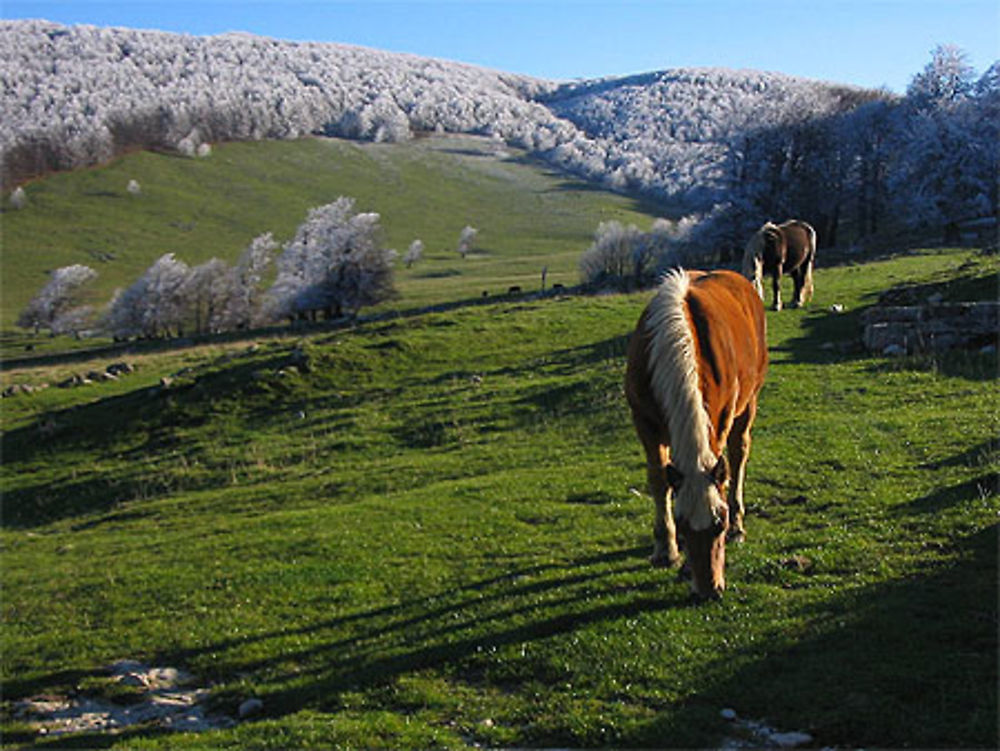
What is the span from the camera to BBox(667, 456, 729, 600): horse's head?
27.5 feet

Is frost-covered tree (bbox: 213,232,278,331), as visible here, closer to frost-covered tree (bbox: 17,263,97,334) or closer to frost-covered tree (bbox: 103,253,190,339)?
frost-covered tree (bbox: 103,253,190,339)

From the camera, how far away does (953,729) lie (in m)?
6.32

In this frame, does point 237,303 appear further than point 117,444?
Yes

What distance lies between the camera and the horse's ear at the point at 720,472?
334 inches

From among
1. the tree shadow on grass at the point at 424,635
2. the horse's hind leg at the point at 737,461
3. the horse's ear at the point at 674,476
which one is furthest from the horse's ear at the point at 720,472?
the horse's hind leg at the point at 737,461

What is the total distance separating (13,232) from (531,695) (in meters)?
181

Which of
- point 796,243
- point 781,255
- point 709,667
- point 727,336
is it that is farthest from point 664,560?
point 796,243

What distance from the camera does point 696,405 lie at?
8.87 meters

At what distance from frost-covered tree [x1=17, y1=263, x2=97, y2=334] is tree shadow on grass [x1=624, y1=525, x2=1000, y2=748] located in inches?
4848

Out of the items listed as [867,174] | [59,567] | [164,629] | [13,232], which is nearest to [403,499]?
[164,629]

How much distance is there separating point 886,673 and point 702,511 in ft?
7.46

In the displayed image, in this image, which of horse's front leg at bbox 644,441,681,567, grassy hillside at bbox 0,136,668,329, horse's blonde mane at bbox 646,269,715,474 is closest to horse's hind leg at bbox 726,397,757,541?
horse's front leg at bbox 644,441,681,567

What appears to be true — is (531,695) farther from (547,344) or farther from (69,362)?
(69,362)

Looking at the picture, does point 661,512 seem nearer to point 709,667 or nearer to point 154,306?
point 709,667
